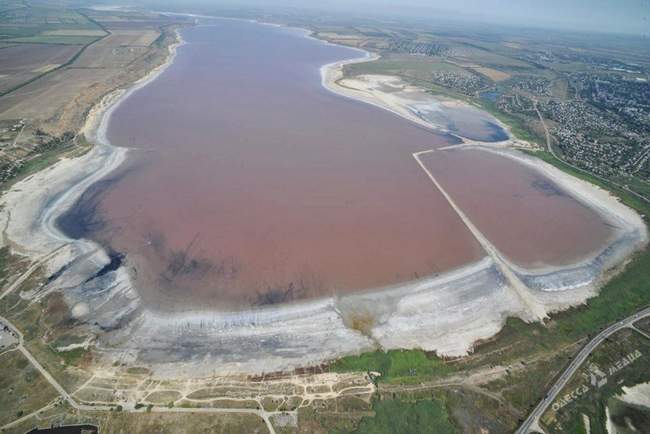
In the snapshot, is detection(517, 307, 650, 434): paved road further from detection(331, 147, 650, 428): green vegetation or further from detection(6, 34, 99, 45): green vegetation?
detection(6, 34, 99, 45): green vegetation

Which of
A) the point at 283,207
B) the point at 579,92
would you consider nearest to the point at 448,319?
the point at 283,207

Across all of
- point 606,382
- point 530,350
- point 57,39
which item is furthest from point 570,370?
point 57,39

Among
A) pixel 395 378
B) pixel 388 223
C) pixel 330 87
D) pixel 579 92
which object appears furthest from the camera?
pixel 579 92

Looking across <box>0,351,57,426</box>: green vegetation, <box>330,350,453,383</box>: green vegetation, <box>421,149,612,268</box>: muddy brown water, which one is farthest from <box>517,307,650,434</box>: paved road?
<box>0,351,57,426</box>: green vegetation

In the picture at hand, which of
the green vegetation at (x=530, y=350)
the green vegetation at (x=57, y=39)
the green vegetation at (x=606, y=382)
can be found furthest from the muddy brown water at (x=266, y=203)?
the green vegetation at (x=57, y=39)

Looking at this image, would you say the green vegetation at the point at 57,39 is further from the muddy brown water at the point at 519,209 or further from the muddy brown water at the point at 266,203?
the muddy brown water at the point at 519,209

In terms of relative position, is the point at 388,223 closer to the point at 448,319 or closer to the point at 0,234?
the point at 448,319

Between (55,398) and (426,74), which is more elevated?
(426,74)
